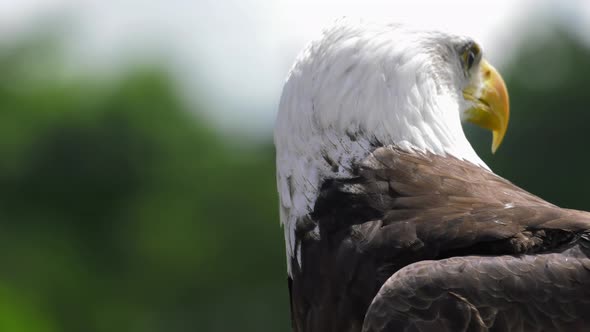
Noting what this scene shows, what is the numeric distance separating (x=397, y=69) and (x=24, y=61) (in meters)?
44.9

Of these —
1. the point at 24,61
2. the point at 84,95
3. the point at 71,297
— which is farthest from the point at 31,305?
the point at 24,61

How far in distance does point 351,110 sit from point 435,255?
3.17ft

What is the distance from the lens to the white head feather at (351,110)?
6.08 metres

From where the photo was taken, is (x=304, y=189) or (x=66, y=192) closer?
(x=304, y=189)

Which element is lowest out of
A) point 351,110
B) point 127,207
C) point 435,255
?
point 127,207

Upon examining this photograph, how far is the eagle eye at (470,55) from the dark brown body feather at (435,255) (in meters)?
0.85

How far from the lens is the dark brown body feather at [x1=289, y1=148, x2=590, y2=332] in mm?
5137

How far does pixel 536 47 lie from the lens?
42938 mm

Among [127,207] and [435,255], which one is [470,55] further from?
[127,207]

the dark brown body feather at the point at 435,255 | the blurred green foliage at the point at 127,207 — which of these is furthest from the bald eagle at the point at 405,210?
the blurred green foliage at the point at 127,207

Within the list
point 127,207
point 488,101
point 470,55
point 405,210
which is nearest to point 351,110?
point 405,210

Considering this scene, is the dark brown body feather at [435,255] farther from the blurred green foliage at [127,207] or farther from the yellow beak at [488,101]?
the blurred green foliage at [127,207]

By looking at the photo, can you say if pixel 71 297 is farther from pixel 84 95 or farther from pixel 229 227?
pixel 84 95

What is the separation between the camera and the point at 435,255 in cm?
548
